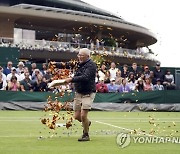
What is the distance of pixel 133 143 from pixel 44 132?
340 cm

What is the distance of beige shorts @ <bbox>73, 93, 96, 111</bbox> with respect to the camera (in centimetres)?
1218

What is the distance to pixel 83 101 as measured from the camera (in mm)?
12250

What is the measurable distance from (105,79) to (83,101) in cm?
1391

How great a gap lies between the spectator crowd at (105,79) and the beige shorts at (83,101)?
11.6 meters

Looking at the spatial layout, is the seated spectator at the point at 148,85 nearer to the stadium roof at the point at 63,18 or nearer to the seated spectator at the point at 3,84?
the seated spectator at the point at 3,84

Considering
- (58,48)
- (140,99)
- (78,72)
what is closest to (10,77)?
(140,99)

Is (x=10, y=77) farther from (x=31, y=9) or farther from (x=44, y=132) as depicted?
(x=31, y=9)

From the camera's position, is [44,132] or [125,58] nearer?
[44,132]

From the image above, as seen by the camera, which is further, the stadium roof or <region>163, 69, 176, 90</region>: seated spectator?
the stadium roof

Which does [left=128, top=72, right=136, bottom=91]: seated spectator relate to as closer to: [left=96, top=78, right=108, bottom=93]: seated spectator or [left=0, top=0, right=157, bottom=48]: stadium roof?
[left=96, top=78, right=108, bottom=93]: seated spectator

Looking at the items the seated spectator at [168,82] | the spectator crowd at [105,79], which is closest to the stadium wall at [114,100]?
the spectator crowd at [105,79]

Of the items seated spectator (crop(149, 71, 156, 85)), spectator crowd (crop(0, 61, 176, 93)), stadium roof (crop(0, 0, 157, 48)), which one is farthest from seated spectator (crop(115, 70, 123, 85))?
stadium roof (crop(0, 0, 157, 48))

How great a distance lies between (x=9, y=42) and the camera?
53.4 metres

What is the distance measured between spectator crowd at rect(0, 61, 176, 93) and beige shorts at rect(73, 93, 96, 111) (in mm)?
11592
